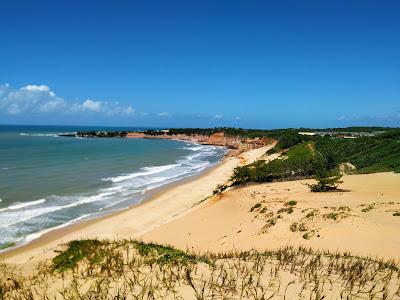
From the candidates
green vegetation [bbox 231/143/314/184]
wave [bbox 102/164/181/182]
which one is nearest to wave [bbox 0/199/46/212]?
wave [bbox 102/164/181/182]

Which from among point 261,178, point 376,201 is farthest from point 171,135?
point 376,201

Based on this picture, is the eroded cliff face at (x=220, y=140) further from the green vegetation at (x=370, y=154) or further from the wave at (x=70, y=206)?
the wave at (x=70, y=206)

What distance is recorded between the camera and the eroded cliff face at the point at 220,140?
98875 mm

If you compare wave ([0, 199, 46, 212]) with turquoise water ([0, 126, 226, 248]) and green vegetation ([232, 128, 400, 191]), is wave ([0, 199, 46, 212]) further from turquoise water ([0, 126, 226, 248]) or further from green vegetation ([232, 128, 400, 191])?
green vegetation ([232, 128, 400, 191])

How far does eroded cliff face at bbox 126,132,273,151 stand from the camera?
324 feet

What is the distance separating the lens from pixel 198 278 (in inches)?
286

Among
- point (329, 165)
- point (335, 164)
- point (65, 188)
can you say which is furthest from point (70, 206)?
point (335, 164)

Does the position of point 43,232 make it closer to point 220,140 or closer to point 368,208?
point 368,208

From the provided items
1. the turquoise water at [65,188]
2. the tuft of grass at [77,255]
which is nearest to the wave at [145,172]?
the turquoise water at [65,188]

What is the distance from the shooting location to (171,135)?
502 ft

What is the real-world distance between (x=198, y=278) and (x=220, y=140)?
119 m

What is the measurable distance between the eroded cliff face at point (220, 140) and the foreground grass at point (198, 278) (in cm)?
8650

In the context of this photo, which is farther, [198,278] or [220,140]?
[220,140]

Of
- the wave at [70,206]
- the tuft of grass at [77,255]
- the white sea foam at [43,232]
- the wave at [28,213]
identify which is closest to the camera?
the tuft of grass at [77,255]
